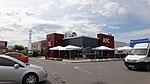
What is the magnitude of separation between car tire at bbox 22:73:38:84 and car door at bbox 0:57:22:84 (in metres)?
0.29

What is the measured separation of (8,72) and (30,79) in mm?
1055

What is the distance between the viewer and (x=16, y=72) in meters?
8.91

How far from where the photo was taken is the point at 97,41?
48438 mm

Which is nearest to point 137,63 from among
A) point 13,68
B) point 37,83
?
point 37,83

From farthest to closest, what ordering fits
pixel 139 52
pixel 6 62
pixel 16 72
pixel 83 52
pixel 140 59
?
pixel 83 52
pixel 139 52
pixel 140 59
pixel 6 62
pixel 16 72

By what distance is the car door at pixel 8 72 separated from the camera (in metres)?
8.77

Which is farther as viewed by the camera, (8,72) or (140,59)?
(140,59)

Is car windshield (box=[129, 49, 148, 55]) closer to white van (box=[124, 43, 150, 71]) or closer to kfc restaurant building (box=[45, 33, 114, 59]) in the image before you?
white van (box=[124, 43, 150, 71])

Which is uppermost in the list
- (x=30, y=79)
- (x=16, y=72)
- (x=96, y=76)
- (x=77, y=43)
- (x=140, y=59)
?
(x=77, y=43)

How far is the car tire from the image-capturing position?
9203mm

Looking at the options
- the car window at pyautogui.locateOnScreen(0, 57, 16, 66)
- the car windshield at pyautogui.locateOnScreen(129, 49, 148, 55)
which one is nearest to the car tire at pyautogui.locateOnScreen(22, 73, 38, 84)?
the car window at pyautogui.locateOnScreen(0, 57, 16, 66)

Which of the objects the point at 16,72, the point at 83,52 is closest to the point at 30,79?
the point at 16,72

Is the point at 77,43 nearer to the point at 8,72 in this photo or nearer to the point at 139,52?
the point at 139,52

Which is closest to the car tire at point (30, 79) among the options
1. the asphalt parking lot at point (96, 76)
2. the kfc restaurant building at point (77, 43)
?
the asphalt parking lot at point (96, 76)
